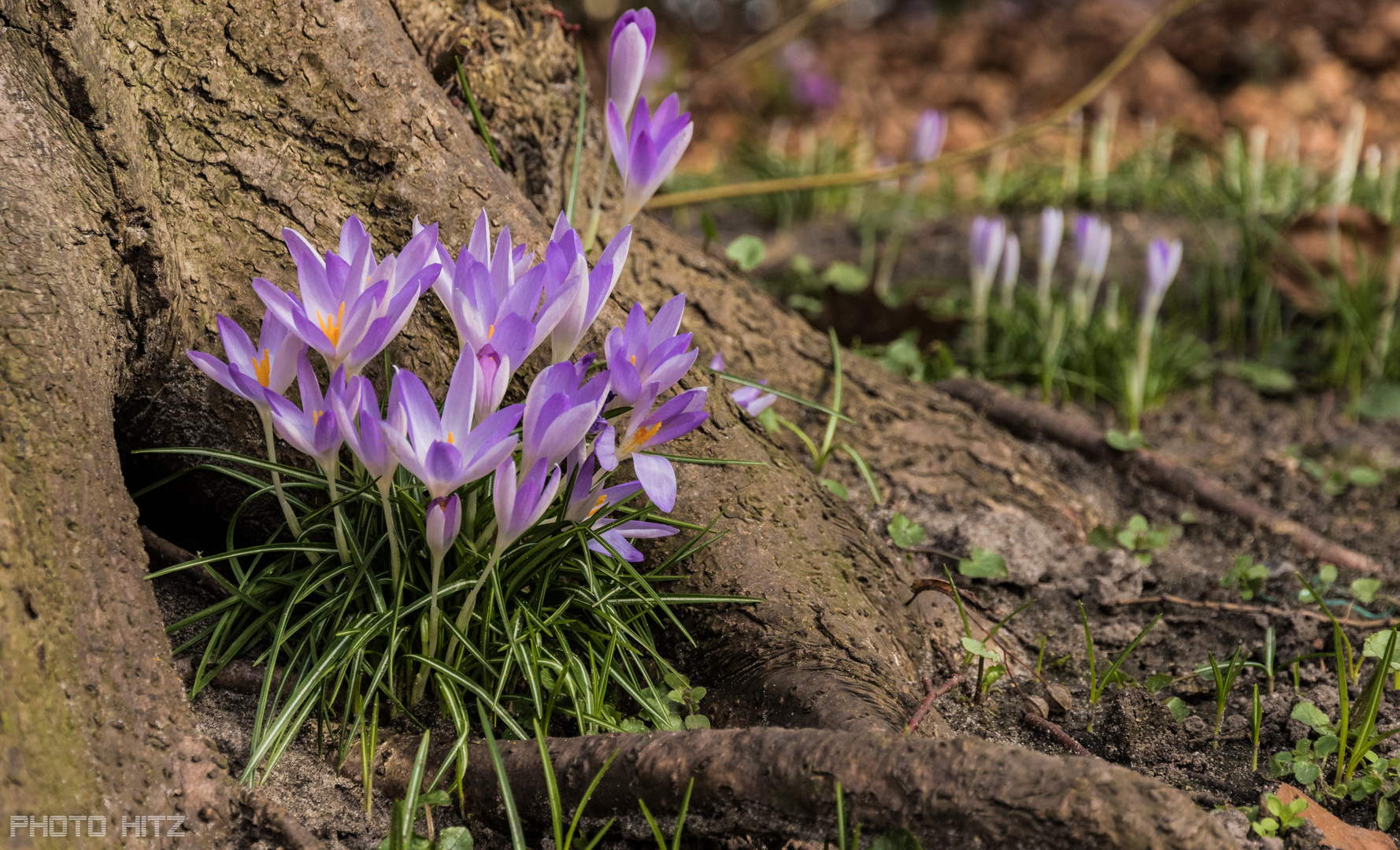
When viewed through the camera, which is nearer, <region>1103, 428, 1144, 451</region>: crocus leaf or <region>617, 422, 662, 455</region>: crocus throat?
<region>617, 422, 662, 455</region>: crocus throat

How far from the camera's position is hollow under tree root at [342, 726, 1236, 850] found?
3.49ft

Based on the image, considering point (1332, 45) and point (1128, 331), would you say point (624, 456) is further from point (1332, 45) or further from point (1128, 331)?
point (1332, 45)

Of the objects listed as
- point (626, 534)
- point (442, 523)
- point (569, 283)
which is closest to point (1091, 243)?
point (626, 534)

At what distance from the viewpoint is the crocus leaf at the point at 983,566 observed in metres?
2.01

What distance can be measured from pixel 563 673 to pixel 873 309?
236 cm

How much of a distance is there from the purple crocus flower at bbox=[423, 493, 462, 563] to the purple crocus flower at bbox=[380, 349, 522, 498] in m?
0.01

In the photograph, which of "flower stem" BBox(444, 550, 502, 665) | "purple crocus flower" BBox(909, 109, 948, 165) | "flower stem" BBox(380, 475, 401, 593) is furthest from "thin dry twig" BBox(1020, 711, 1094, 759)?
"purple crocus flower" BBox(909, 109, 948, 165)

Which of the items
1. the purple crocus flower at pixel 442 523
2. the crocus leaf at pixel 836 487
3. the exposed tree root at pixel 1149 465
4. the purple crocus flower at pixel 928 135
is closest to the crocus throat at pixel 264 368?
the purple crocus flower at pixel 442 523

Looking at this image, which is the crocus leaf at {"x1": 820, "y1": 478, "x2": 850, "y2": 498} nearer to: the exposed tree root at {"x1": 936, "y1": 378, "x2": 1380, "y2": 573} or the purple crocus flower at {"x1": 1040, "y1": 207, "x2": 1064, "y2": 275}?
the exposed tree root at {"x1": 936, "y1": 378, "x2": 1380, "y2": 573}

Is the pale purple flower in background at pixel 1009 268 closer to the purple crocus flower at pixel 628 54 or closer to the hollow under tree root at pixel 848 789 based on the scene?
the purple crocus flower at pixel 628 54

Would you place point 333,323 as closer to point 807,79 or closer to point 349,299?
point 349,299

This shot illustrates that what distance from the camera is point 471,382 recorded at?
1169mm

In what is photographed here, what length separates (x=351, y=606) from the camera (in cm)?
148

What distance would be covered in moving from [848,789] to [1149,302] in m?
2.19
